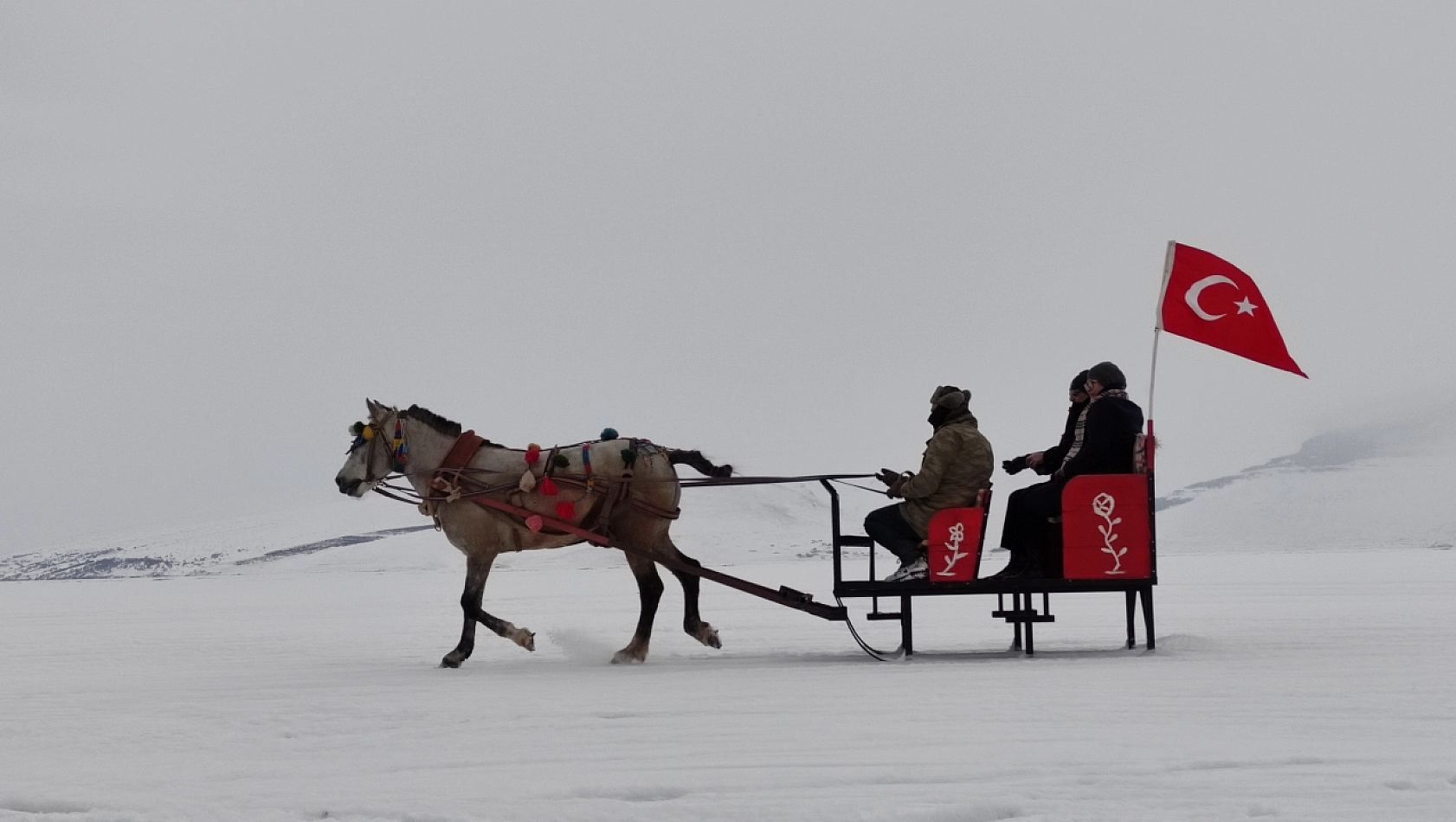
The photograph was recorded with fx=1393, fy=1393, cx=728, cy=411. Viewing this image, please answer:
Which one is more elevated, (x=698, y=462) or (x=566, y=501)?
(x=698, y=462)

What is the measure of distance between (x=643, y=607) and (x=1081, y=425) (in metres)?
3.30

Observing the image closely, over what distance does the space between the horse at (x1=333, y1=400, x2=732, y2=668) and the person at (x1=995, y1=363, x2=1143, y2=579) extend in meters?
2.31

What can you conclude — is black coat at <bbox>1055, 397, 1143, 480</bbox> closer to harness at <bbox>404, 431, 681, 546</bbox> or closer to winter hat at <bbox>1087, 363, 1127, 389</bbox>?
winter hat at <bbox>1087, 363, 1127, 389</bbox>

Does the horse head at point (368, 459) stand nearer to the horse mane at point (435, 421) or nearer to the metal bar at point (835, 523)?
the horse mane at point (435, 421)

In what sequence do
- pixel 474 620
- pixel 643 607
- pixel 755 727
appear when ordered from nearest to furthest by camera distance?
pixel 755 727 → pixel 474 620 → pixel 643 607

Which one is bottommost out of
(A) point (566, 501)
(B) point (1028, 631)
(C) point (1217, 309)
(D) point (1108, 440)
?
(B) point (1028, 631)

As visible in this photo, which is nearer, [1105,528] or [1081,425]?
[1105,528]

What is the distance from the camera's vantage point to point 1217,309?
31.7 feet

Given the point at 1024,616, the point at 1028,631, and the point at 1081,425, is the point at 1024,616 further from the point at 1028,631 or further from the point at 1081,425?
Result: the point at 1081,425

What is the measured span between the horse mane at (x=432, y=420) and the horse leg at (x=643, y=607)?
5.32 feet

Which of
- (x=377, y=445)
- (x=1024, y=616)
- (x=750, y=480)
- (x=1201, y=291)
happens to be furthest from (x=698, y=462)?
(x=1201, y=291)

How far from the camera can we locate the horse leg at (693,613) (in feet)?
33.1

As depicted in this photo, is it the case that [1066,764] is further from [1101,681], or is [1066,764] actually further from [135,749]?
[135,749]

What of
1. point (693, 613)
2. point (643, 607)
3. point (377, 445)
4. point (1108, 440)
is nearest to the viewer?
point (1108, 440)
